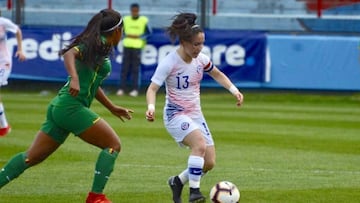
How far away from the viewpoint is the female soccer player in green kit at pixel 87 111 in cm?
994

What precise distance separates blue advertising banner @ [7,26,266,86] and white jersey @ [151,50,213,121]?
17.0 metres

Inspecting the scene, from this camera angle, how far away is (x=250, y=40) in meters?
28.4

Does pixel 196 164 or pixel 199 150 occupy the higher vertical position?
pixel 199 150

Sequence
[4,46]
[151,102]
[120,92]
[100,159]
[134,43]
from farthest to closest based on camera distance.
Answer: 1. [120,92]
2. [134,43]
3. [4,46]
4. [151,102]
5. [100,159]

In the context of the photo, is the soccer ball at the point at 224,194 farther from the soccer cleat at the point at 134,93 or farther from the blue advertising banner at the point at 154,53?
the soccer cleat at the point at 134,93

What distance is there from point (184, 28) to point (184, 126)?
100 centimetres

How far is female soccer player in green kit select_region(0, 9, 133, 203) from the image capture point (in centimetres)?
994

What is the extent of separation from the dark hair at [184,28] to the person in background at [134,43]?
17.4 metres

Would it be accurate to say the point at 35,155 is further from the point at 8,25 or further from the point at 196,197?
the point at 8,25

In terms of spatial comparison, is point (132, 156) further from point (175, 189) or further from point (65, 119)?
point (65, 119)

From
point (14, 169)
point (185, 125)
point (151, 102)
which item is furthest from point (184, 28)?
point (14, 169)

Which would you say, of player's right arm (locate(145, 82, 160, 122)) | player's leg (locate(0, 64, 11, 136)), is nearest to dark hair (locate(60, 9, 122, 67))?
player's right arm (locate(145, 82, 160, 122))

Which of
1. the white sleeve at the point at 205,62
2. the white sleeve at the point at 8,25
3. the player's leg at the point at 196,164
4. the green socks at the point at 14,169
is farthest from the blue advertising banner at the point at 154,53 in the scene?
the green socks at the point at 14,169

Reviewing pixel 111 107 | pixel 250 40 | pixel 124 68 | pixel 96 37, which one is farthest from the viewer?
pixel 124 68
